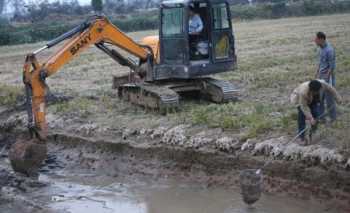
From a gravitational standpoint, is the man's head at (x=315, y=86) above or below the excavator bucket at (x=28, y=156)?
above

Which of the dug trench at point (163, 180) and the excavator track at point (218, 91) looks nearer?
the dug trench at point (163, 180)

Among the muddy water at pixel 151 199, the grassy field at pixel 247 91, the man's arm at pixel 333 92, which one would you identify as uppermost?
the man's arm at pixel 333 92

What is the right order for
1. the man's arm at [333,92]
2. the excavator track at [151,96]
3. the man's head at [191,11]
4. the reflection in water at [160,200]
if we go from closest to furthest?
the reflection in water at [160,200] → the man's arm at [333,92] → the excavator track at [151,96] → the man's head at [191,11]

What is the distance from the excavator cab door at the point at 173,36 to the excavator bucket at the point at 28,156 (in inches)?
173

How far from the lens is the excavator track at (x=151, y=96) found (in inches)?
573

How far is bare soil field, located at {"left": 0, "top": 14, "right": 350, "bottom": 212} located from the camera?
1073 cm

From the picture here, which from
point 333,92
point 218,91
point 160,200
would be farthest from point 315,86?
point 218,91

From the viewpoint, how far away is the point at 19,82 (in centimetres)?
2209

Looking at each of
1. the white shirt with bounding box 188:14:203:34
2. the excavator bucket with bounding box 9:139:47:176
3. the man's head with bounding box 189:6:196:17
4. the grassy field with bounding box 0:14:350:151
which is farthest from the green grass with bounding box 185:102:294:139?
the excavator bucket with bounding box 9:139:47:176

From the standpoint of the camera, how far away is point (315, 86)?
10594 mm

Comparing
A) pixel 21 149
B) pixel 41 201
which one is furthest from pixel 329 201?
pixel 21 149

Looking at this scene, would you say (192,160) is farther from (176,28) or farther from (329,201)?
(176,28)

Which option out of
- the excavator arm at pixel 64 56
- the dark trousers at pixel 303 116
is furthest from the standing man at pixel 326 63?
the excavator arm at pixel 64 56

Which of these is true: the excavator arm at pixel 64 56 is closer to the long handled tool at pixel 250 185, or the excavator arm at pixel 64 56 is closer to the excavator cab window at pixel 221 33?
the excavator cab window at pixel 221 33
